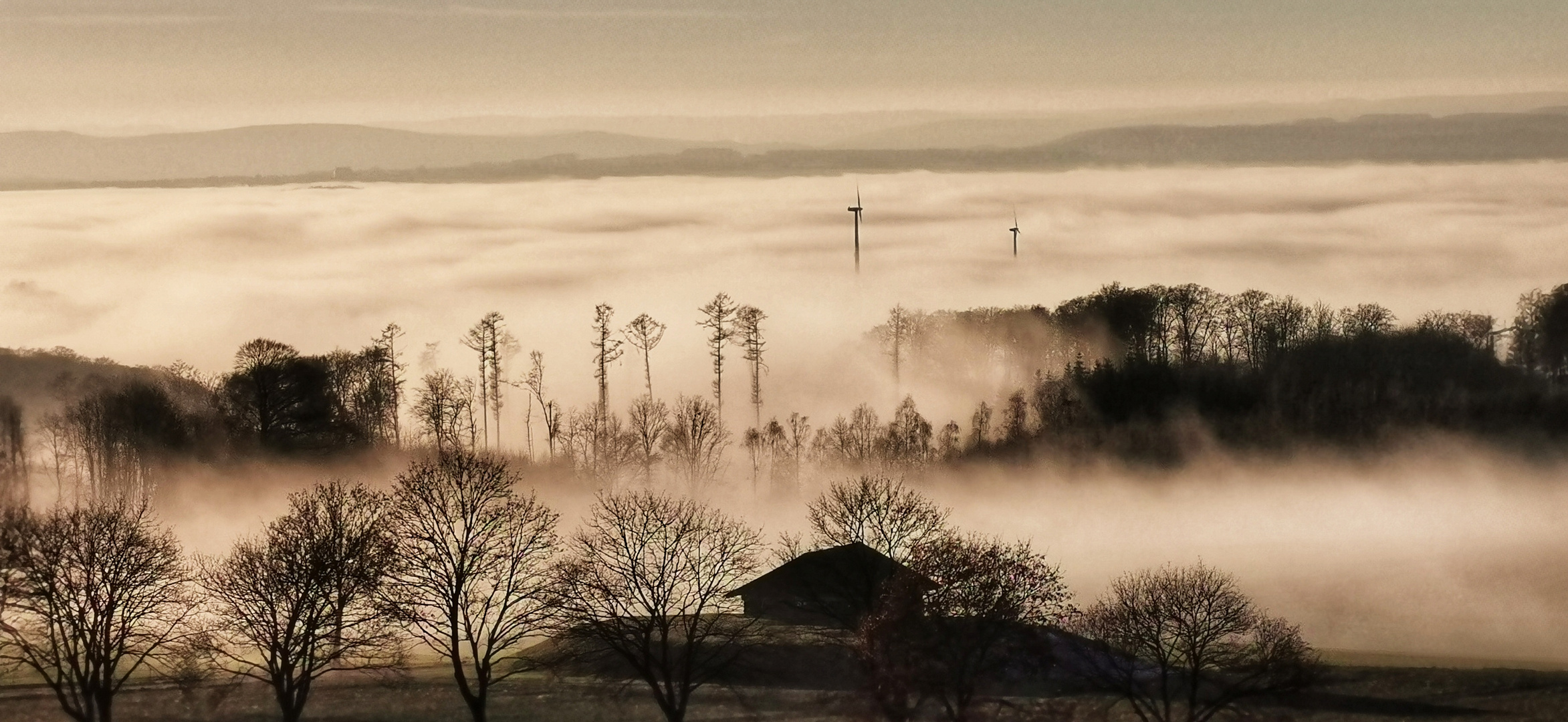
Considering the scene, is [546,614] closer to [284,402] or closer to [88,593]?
[88,593]

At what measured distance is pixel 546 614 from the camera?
97375 mm

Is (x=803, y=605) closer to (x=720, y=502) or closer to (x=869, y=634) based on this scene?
(x=869, y=634)

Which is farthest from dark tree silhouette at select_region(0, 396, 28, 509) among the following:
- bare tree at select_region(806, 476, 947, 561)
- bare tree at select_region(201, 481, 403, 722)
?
bare tree at select_region(806, 476, 947, 561)

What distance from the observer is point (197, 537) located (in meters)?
162

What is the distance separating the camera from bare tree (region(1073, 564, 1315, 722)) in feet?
307

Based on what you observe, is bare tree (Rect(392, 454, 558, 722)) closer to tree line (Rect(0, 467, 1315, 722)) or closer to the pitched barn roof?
tree line (Rect(0, 467, 1315, 722))

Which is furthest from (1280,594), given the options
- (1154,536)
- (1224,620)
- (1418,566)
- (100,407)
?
(100,407)

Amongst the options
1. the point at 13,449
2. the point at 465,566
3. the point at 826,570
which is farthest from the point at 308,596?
the point at 13,449

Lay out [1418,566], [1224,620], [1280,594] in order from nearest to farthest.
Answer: [1224,620] → [1280,594] → [1418,566]

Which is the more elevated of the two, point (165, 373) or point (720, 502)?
point (165, 373)

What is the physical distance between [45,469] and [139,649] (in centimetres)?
8648

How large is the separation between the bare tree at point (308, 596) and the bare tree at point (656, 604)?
1038 cm

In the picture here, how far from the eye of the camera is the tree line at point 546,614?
93.4 metres

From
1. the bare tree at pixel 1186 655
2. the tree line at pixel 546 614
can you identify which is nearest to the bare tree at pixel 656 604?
the tree line at pixel 546 614
